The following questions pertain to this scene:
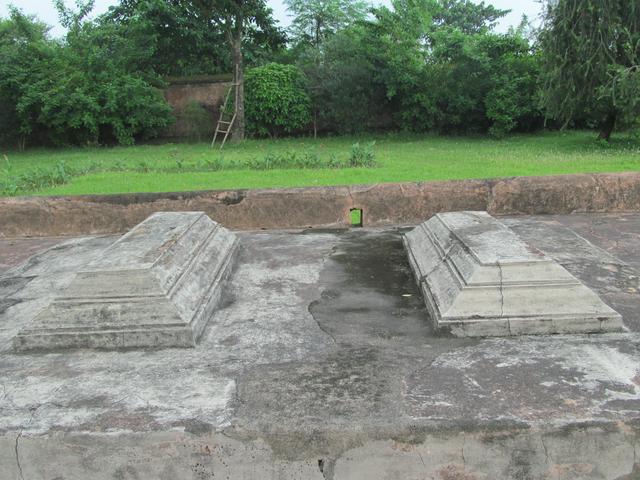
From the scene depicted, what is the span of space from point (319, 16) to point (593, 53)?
12500mm

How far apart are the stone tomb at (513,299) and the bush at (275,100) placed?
13.7 meters

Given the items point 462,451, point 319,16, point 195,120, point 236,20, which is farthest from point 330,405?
point 319,16

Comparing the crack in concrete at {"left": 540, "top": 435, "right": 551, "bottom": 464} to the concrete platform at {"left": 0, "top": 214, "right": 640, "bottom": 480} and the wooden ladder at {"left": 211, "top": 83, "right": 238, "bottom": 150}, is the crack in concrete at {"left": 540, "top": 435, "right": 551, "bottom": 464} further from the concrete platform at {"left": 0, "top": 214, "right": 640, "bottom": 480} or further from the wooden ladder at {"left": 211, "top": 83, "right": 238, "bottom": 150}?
the wooden ladder at {"left": 211, "top": 83, "right": 238, "bottom": 150}

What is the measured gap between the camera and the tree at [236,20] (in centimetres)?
1453

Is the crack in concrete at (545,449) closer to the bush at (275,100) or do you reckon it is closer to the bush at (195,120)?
the bush at (275,100)

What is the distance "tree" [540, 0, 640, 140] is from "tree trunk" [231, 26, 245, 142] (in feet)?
23.4

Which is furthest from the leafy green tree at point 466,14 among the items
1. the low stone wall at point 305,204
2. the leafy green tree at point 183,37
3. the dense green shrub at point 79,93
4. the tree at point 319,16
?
the low stone wall at point 305,204

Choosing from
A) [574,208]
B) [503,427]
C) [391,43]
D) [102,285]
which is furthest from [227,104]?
[503,427]

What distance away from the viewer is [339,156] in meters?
9.35

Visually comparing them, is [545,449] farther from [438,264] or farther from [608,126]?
[608,126]

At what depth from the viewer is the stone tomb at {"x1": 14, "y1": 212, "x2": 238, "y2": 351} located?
208cm

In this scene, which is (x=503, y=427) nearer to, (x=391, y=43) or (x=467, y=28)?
(x=391, y=43)

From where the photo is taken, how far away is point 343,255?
11.0ft

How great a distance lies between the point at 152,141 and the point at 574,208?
1333cm
